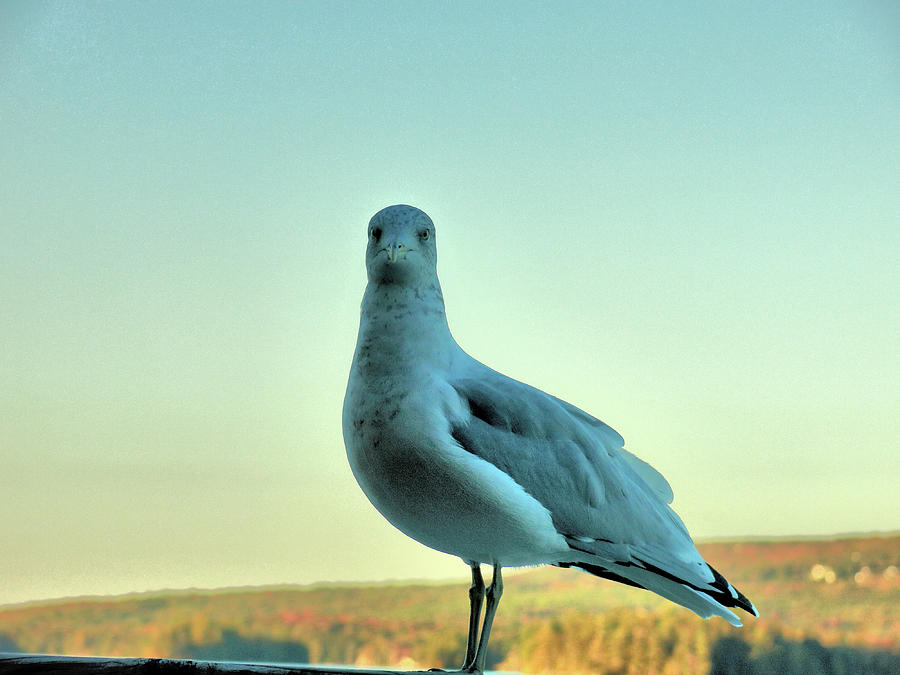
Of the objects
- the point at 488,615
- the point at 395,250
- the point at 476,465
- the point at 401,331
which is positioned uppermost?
the point at 395,250

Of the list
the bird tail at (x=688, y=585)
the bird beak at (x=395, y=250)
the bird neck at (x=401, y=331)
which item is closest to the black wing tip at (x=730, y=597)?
the bird tail at (x=688, y=585)

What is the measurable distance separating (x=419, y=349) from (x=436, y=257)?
0.29 metres

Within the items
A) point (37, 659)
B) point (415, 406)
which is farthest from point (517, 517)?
point (37, 659)

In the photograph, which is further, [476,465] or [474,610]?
[474,610]

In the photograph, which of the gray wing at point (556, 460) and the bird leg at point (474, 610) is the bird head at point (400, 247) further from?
the bird leg at point (474, 610)

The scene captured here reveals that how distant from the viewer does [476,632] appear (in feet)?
7.14

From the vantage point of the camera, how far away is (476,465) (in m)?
2.01

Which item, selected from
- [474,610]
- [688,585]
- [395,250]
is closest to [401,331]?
[395,250]

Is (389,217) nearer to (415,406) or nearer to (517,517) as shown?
(415,406)

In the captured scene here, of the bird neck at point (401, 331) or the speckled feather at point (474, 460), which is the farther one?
the bird neck at point (401, 331)

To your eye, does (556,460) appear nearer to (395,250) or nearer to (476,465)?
(476,465)

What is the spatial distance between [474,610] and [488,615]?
8 centimetres

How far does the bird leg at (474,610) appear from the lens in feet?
6.90

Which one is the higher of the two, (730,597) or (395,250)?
(395,250)
